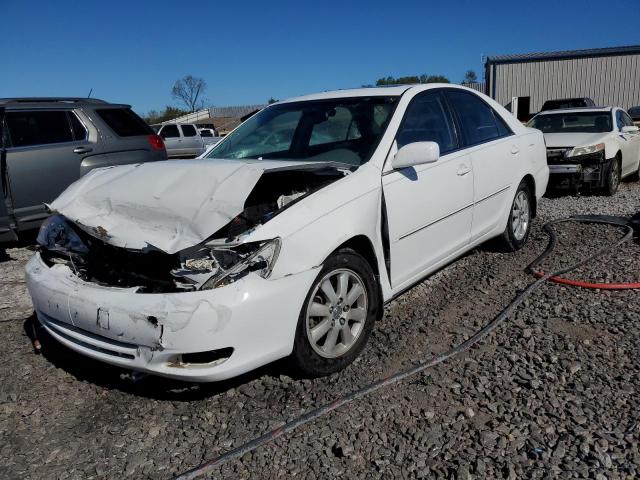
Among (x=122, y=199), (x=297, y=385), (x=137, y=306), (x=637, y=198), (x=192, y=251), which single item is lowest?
(x=637, y=198)

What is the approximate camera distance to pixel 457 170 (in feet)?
12.8

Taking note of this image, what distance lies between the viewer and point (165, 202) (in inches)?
111

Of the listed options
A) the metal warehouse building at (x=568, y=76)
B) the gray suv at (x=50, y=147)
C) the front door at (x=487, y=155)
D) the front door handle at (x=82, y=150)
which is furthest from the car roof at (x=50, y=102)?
the metal warehouse building at (x=568, y=76)

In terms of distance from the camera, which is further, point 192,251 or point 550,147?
point 550,147

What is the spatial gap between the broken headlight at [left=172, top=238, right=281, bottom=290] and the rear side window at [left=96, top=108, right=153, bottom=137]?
16.5 feet

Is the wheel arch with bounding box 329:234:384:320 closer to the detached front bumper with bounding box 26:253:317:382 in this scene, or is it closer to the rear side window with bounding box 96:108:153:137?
the detached front bumper with bounding box 26:253:317:382

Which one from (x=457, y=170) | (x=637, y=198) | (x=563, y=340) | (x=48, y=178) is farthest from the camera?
(x=637, y=198)

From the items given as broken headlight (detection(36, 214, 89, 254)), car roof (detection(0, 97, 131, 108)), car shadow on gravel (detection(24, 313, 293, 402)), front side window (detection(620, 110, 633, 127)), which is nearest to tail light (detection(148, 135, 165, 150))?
car roof (detection(0, 97, 131, 108))

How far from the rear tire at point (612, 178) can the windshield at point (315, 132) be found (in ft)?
19.5

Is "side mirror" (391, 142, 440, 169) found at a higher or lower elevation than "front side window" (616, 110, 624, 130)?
higher

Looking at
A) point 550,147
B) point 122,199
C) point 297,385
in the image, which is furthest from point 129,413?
point 550,147

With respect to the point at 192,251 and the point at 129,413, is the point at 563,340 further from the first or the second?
the point at 129,413

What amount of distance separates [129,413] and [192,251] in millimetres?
917

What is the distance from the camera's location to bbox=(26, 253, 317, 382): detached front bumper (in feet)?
7.88
